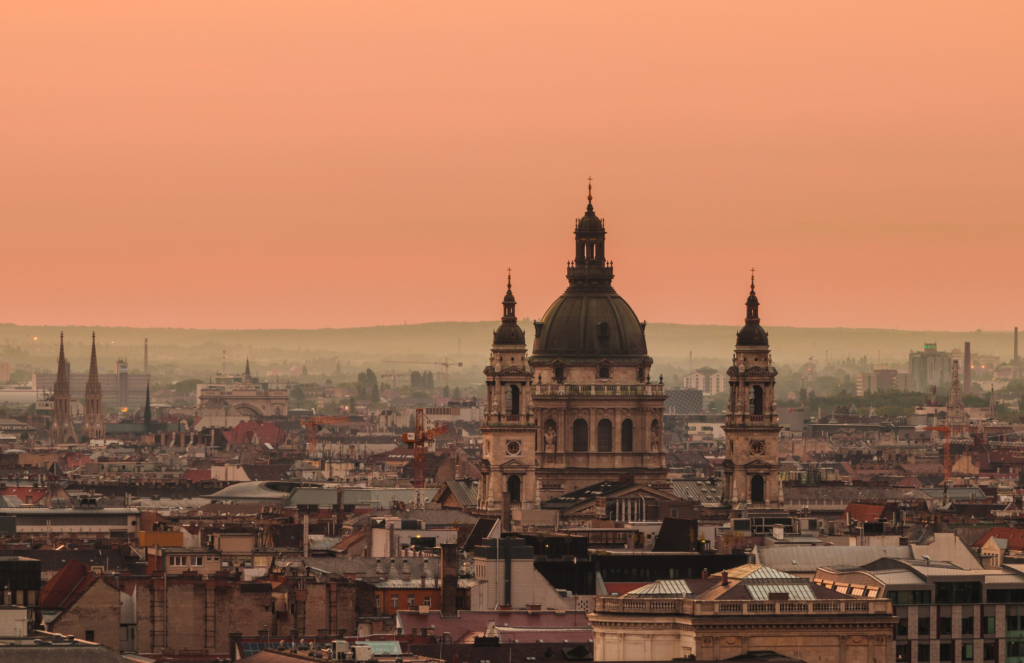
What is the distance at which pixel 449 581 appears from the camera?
10231 centimetres

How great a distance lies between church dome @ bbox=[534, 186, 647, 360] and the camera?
169 metres

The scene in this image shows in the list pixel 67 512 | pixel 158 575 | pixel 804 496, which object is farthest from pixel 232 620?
pixel 804 496

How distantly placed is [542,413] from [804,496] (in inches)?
1105

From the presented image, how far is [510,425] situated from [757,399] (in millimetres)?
11733

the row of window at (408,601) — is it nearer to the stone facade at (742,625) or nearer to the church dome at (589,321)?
the stone facade at (742,625)

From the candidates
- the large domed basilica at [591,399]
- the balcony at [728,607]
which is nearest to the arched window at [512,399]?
the large domed basilica at [591,399]

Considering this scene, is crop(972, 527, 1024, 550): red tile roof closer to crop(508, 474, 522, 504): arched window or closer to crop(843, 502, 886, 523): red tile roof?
crop(843, 502, 886, 523): red tile roof

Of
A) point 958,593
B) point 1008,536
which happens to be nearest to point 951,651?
point 958,593

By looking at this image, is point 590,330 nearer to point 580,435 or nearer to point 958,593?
point 580,435

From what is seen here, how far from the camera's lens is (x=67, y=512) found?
16588 cm

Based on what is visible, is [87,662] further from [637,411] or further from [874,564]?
[637,411]

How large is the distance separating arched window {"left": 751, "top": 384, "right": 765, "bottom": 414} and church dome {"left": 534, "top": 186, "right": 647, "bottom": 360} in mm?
6575

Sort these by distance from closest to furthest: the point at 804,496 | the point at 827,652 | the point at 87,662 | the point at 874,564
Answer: the point at 87,662 → the point at 827,652 → the point at 874,564 → the point at 804,496

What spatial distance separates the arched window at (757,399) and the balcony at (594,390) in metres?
5.06
